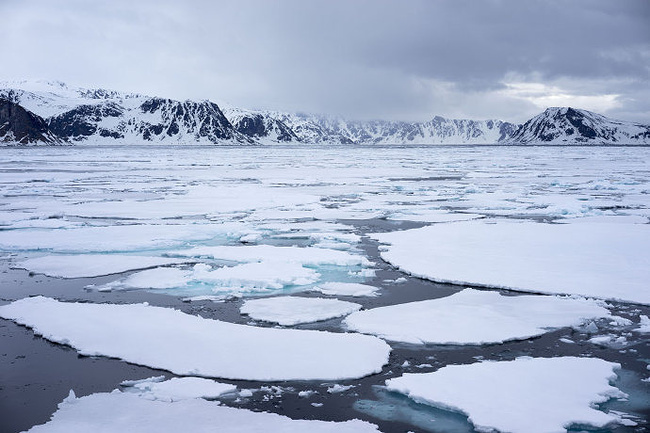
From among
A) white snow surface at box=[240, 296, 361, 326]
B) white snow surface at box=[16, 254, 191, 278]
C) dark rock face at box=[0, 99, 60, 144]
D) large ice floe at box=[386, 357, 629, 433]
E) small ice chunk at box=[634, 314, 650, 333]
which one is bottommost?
white snow surface at box=[16, 254, 191, 278]

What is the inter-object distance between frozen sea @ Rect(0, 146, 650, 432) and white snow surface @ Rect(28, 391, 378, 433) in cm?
3

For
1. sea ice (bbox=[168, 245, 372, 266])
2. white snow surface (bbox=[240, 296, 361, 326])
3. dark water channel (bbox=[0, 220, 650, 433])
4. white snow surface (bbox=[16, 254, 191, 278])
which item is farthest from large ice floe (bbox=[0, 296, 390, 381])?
sea ice (bbox=[168, 245, 372, 266])

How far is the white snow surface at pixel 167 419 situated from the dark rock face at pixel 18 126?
563 ft

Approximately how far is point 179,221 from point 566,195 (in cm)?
1406

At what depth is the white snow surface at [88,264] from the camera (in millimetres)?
8359

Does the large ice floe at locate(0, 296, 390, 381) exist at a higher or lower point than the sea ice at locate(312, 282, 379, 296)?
lower

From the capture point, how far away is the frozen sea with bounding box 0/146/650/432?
4203mm

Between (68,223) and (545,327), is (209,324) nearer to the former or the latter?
(545,327)

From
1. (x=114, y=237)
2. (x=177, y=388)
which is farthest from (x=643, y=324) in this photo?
(x=114, y=237)

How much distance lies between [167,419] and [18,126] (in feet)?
584

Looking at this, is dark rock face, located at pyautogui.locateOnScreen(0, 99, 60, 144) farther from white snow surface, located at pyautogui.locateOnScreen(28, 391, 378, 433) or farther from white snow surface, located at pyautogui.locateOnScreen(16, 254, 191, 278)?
white snow surface, located at pyautogui.locateOnScreen(28, 391, 378, 433)

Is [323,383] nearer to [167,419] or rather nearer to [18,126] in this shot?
[167,419]

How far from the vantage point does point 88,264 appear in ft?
29.0

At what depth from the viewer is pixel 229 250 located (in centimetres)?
977
